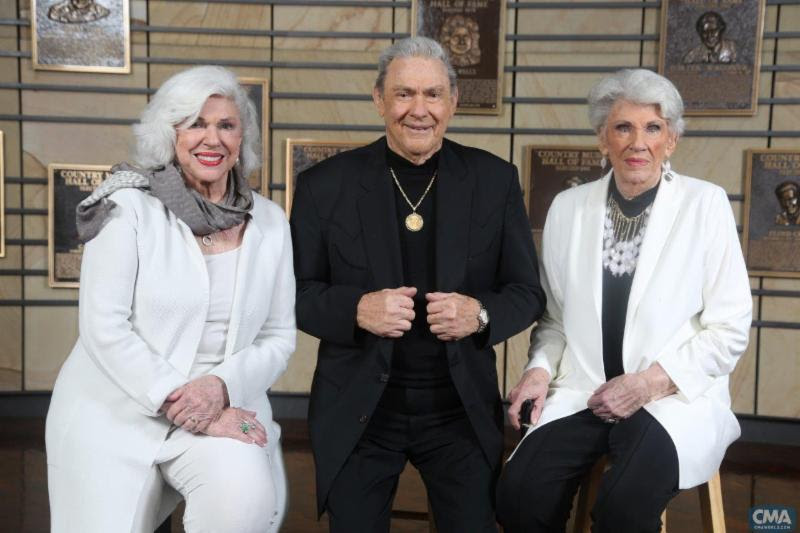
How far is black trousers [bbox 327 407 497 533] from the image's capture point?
2.56 m

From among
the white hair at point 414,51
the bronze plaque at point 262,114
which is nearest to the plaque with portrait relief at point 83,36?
the bronze plaque at point 262,114

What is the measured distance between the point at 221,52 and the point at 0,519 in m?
3.07

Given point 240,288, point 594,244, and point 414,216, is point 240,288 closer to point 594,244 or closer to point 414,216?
point 414,216

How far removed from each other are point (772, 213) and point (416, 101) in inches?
135

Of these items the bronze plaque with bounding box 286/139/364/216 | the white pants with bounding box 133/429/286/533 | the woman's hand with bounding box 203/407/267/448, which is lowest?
the white pants with bounding box 133/429/286/533

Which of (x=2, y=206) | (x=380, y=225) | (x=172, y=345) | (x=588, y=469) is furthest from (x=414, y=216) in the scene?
(x=2, y=206)

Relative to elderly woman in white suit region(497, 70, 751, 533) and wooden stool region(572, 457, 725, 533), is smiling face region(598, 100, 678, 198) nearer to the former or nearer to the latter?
elderly woman in white suit region(497, 70, 751, 533)

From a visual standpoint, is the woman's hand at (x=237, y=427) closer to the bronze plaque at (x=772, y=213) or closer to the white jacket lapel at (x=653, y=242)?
the white jacket lapel at (x=653, y=242)

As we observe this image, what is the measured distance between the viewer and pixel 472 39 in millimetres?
5223

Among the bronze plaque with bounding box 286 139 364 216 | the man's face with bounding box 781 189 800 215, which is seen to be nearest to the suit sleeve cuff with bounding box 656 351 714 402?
the man's face with bounding box 781 189 800 215

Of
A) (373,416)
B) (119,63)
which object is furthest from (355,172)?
(119,63)

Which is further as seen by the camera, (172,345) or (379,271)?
(379,271)

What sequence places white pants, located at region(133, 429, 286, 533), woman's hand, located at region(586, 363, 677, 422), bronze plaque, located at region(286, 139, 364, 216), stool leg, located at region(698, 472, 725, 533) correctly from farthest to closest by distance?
bronze plaque, located at region(286, 139, 364, 216) < stool leg, located at region(698, 472, 725, 533) < woman's hand, located at region(586, 363, 677, 422) < white pants, located at region(133, 429, 286, 533)

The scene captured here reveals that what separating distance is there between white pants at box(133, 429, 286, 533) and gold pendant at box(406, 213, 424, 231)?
33.5 inches
